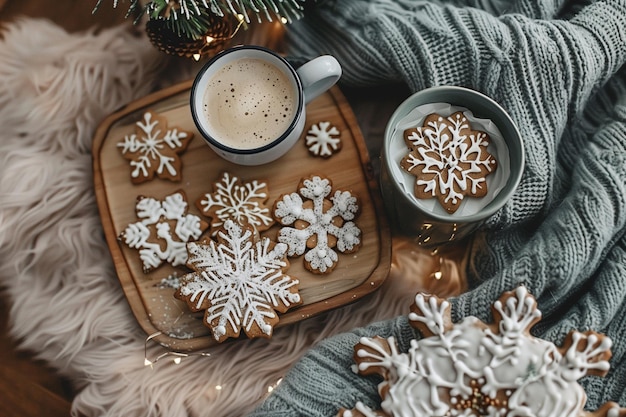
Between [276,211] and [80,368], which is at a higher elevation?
[276,211]

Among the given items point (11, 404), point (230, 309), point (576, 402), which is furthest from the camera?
point (11, 404)

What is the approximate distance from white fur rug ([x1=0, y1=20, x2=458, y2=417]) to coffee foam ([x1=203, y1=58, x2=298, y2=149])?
0.19 metres

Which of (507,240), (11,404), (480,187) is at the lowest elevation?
(11,404)

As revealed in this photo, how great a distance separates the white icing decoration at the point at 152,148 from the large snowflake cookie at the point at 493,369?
42 cm

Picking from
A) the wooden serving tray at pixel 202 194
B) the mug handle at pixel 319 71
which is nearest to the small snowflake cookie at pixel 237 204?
the wooden serving tray at pixel 202 194

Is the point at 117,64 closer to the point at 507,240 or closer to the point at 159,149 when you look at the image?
the point at 159,149

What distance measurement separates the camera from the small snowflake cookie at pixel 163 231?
846 millimetres

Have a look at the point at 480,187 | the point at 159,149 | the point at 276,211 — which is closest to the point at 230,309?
the point at 276,211

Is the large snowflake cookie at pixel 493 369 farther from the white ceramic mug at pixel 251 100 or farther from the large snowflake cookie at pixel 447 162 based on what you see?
the white ceramic mug at pixel 251 100

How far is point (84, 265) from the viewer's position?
2.96 ft

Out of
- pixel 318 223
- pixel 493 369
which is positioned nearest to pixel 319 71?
pixel 318 223

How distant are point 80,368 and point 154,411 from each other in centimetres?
14

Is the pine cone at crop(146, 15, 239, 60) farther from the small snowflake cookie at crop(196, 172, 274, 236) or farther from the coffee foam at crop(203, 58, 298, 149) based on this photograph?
the small snowflake cookie at crop(196, 172, 274, 236)

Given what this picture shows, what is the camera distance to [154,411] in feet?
2.83
